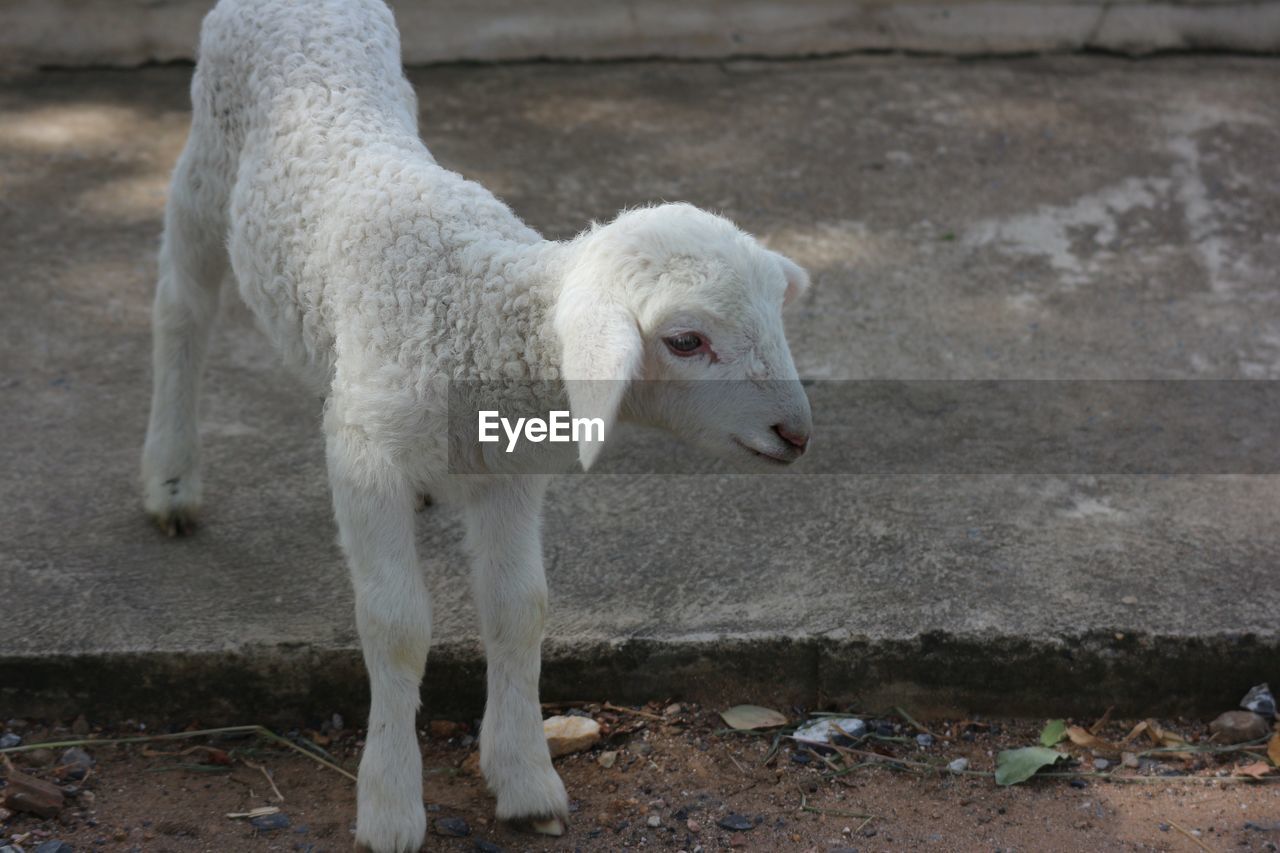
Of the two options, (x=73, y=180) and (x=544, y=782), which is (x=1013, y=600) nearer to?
(x=544, y=782)

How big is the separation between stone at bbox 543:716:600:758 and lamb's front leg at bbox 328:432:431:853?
459 mm

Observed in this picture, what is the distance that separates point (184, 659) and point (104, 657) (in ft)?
0.62

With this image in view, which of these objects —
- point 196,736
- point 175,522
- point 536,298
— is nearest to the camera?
point 536,298

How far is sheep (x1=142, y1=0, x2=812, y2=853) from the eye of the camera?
273 centimetres

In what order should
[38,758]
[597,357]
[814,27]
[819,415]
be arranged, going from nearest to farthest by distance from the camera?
[597,357], [38,758], [819,415], [814,27]

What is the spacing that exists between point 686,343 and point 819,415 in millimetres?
2090

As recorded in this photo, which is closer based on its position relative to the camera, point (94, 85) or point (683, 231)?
point (683, 231)

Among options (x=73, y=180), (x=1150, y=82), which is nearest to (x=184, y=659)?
(x=73, y=180)

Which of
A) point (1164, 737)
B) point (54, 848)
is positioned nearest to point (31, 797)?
point (54, 848)

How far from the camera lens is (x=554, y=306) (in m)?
2.88

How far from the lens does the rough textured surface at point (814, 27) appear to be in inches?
294

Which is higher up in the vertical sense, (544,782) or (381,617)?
(381,617)

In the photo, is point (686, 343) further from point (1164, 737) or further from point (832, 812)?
point (1164, 737)

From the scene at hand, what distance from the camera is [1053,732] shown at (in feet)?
11.9
